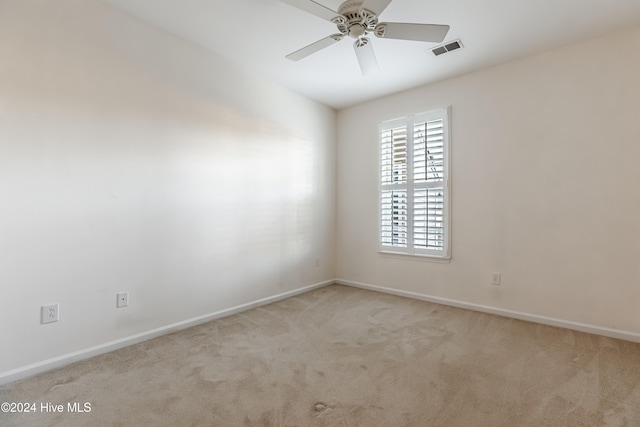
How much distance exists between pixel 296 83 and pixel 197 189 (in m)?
1.76

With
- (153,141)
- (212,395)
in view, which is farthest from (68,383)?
(153,141)

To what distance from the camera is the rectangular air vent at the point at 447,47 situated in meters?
2.74

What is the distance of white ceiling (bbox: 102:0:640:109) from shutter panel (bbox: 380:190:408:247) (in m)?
1.41

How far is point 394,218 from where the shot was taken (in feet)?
12.9

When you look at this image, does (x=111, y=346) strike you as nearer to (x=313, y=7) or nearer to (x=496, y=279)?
(x=313, y=7)

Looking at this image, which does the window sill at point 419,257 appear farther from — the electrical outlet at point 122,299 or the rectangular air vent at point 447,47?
the electrical outlet at point 122,299

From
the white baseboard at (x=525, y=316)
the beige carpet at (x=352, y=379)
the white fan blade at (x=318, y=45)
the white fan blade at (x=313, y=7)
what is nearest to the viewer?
the beige carpet at (x=352, y=379)

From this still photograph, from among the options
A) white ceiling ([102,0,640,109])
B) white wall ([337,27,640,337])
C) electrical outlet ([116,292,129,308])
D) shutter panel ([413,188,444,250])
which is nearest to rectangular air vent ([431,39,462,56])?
white ceiling ([102,0,640,109])

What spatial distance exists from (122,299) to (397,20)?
3.08 meters

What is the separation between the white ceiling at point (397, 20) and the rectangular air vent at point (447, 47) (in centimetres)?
5

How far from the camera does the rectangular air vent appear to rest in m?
2.74

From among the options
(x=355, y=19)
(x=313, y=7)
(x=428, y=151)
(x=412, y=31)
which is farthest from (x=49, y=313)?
(x=428, y=151)

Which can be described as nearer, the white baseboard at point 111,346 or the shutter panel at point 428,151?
the white baseboard at point 111,346

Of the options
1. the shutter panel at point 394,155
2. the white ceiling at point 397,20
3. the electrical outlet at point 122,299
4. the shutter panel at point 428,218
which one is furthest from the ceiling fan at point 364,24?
the electrical outlet at point 122,299
